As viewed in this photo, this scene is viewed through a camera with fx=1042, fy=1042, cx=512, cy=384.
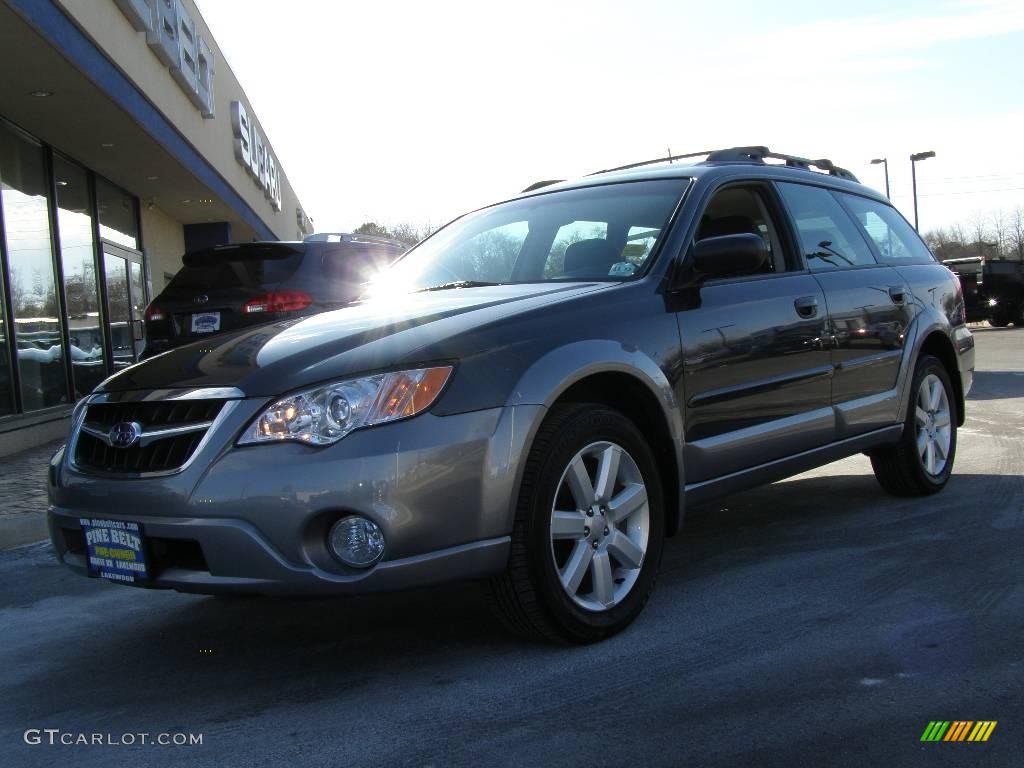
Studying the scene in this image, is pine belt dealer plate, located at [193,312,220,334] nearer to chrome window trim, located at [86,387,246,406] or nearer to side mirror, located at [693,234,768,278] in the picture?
chrome window trim, located at [86,387,246,406]

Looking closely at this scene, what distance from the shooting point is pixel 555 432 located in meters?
3.33

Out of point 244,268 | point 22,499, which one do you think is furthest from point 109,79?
point 22,499

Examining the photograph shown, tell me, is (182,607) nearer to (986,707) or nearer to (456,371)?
(456,371)

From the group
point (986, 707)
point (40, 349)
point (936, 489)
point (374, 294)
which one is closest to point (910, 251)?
point (936, 489)

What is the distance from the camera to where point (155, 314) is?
28.5ft

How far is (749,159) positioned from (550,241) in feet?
3.77

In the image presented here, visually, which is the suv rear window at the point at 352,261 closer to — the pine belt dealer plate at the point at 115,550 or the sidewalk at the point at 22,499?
the sidewalk at the point at 22,499

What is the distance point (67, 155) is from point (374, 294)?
1013 cm

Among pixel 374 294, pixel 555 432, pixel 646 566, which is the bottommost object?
pixel 646 566

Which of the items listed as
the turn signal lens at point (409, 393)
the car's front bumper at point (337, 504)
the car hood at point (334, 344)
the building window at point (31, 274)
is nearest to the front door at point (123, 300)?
the building window at point (31, 274)

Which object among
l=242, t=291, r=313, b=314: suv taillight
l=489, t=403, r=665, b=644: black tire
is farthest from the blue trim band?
l=489, t=403, r=665, b=644: black tire

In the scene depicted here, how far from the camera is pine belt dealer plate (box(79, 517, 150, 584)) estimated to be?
3.19 m

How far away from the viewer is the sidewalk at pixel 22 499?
5.85 m

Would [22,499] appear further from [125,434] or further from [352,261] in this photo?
[125,434]
